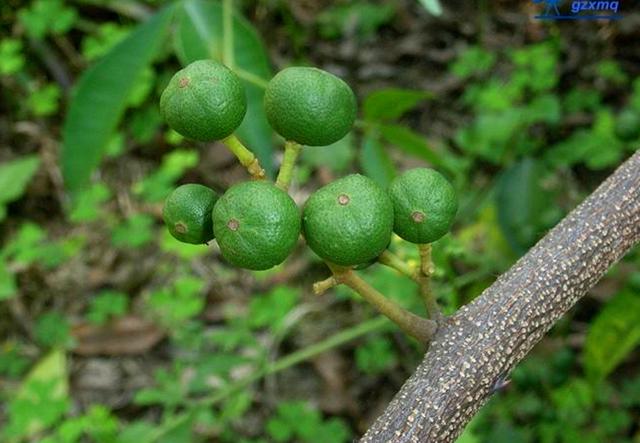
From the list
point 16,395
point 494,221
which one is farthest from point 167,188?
point 494,221

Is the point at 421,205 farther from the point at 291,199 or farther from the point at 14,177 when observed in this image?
the point at 14,177

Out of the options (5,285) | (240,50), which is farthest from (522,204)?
(5,285)

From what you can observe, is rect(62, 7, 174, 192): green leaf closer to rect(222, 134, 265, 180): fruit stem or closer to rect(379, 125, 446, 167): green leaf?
rect(379, 125, 446, 167): green leaf

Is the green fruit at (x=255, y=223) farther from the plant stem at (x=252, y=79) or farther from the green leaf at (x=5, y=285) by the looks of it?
the green leaf at (x=5, y=285)

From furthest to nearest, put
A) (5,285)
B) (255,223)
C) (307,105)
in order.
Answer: (5,285) → (307,105) → (255,223)

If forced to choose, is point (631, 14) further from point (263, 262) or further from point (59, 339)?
point (263, 262)
